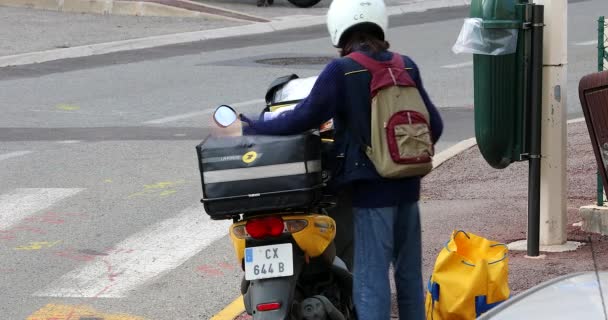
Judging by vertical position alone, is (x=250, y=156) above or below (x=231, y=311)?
above

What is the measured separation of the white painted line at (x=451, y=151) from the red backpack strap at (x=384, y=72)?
523 cm

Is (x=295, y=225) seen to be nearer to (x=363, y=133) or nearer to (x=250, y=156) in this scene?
(x=250, y=156)

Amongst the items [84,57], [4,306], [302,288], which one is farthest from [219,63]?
[302,288]

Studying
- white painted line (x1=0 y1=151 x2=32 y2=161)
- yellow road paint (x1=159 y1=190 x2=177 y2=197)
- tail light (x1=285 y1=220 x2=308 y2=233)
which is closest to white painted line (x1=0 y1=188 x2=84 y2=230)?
yellow road paint (x1=159 y1=190 x2=177 y2=197)

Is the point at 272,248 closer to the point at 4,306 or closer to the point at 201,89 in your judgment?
the point at 4,306

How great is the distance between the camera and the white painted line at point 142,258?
286 inches

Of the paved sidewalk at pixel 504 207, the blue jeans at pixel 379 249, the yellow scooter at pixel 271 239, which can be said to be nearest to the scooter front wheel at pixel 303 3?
the paved sidewalk at pixel 504 207

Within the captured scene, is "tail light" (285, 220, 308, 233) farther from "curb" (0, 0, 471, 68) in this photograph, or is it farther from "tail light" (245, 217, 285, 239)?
"curb" (0, 0, 471, 68)

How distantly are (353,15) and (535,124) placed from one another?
2.49m

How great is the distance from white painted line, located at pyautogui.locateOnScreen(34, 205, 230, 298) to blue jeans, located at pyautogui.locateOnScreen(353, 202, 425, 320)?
2.27m

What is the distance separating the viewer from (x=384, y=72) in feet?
16.7

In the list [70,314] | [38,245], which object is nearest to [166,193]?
[38,245]

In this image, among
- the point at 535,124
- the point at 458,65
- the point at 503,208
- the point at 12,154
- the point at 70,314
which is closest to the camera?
the point at 70,314

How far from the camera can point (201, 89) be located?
593 inches
